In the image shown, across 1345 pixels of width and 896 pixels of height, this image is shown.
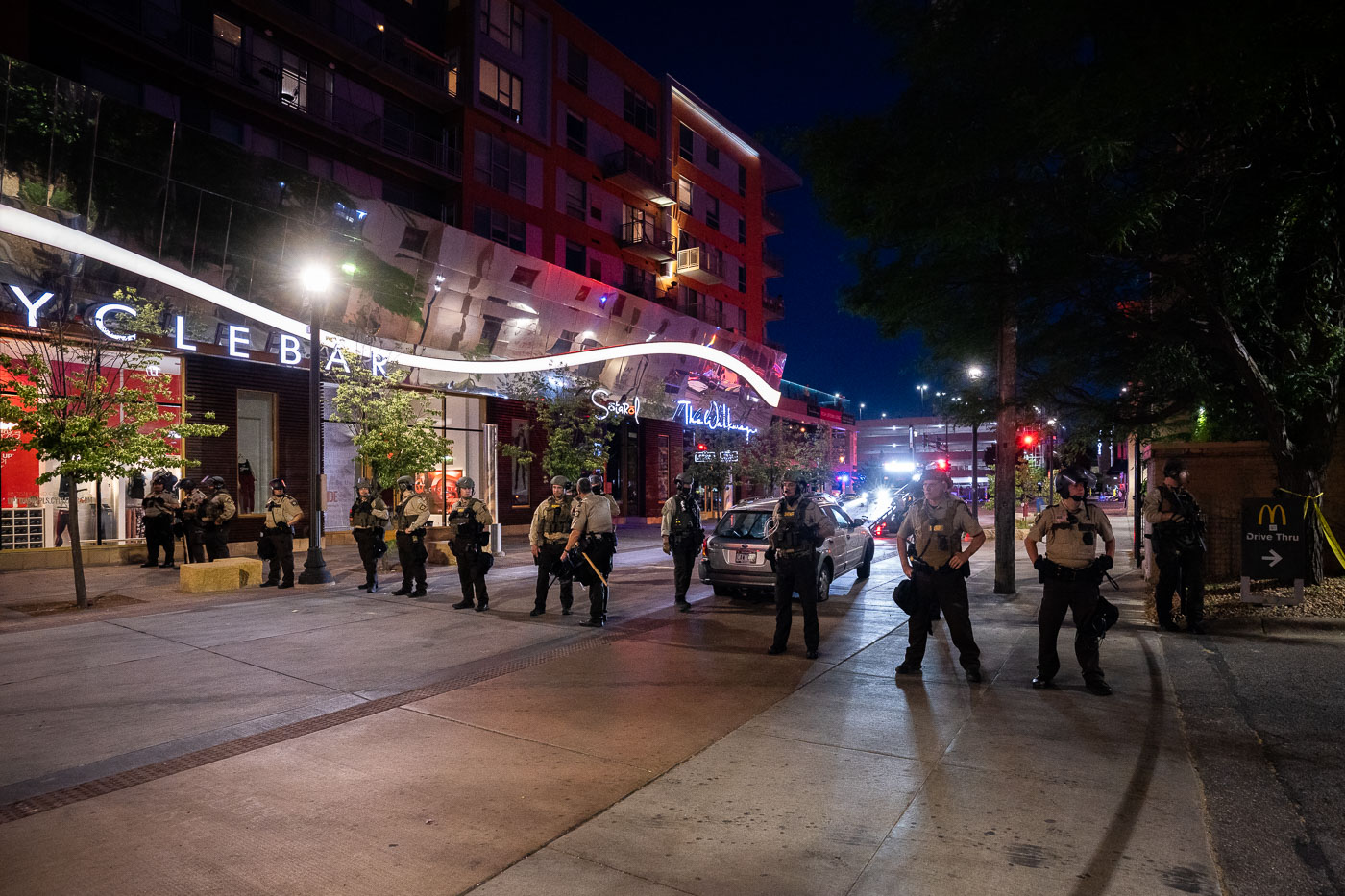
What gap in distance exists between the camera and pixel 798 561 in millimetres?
7695

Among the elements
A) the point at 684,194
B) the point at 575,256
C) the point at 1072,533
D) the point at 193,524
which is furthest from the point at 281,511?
the point at 684,194

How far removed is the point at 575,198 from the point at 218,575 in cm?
2247

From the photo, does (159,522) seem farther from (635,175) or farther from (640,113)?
(640,113)

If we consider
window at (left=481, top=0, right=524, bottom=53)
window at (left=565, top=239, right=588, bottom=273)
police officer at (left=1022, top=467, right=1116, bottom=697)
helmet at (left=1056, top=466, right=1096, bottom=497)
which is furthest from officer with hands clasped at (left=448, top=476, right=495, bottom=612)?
window at (left=481, top=0, right=524, bottom=53)

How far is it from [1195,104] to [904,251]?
3559 millimetres

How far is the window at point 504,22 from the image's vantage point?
27062 millimetres

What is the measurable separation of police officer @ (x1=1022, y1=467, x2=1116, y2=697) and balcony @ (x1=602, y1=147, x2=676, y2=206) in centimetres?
2807

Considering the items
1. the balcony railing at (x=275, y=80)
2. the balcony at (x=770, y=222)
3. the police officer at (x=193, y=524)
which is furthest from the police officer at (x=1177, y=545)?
the balcony at (x=770, y=222)

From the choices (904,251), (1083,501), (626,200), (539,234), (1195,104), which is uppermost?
(626,200)

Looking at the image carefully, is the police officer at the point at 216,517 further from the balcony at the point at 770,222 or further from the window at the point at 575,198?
the balcony at the point at 770,222

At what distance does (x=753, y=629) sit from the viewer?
925cm

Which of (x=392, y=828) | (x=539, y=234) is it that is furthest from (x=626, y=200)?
(x=392, y=828)

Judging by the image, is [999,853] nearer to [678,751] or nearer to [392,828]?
[678,751]

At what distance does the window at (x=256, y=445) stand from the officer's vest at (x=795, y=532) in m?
15.5
